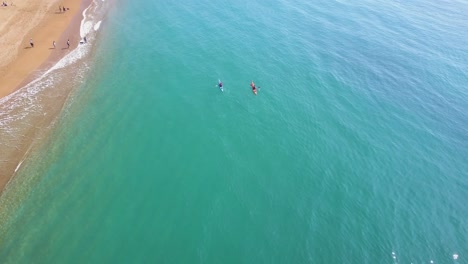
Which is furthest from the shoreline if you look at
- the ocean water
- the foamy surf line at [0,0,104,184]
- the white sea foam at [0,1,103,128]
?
the ocean water

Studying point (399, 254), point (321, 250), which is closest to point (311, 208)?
point (321, 250)

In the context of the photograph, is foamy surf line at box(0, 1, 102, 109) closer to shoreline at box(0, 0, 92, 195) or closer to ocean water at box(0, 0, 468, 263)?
shoreline at box(0, 0, 92, 195)

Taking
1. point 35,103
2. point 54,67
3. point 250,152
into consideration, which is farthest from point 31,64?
point 250,152

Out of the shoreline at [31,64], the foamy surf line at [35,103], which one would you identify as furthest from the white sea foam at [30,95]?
the shoreline at [31,64]

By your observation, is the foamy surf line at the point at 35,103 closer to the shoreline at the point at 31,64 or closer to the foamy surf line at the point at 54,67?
the foamy surf line at the point at 54,67

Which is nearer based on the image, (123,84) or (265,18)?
(123,84)

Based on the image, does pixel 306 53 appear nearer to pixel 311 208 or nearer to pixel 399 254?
pixel 311 208
